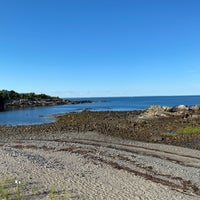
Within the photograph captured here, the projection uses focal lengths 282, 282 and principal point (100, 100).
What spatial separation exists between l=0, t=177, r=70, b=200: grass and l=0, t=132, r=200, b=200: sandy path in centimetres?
23

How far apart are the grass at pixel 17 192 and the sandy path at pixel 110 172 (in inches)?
9.1

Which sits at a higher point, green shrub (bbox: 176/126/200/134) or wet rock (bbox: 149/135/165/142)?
green shrub (bbox: 176/126/200/134)

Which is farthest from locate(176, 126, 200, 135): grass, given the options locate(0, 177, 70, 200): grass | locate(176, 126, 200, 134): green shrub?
locate(0, 177, 70, 200): grass

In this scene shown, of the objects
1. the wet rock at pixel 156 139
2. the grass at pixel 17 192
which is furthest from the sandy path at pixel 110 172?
the wet rock at pixel 156 139

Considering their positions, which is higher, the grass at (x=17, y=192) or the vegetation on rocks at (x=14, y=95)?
the vegetation on rocks at (x=14, y=95)

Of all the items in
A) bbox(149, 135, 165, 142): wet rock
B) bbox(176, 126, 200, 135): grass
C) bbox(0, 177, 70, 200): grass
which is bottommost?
bbox(149, 135, 165, 142): wet rock

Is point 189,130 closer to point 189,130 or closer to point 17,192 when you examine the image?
point 189,130

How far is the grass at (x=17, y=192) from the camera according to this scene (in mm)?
10969

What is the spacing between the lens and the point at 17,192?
11.5 meters

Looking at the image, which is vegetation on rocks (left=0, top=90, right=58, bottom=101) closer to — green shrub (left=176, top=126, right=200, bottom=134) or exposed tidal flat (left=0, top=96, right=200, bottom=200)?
green shrub (left=176, top=126, right=200, bottom=134)

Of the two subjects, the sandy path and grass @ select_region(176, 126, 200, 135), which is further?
grass @ select_region(176, 126, 200, 135)

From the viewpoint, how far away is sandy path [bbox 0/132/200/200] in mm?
12703

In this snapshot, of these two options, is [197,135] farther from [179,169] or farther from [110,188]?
[110,188]

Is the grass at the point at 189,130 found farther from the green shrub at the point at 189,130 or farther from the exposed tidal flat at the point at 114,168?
the exposed tidal flat at the point at 114,168
